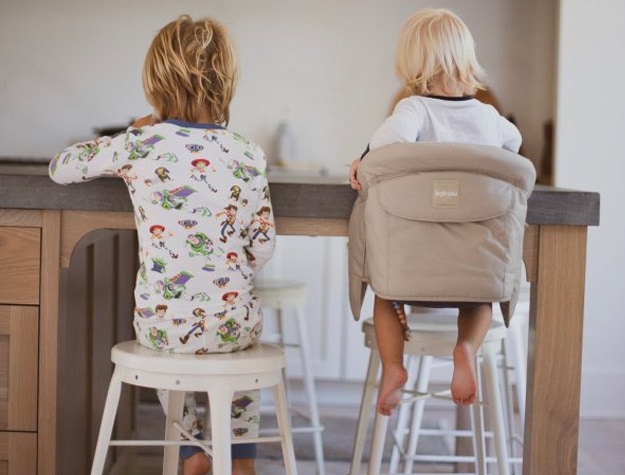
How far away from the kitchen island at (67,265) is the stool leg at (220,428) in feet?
1.32

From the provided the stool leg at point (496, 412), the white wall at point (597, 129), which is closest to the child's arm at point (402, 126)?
the stool leg at point (496, 412)

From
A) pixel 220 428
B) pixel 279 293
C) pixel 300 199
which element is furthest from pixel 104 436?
pixel 279 293

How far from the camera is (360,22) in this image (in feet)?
15.7

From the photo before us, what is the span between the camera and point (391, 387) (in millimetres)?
2068

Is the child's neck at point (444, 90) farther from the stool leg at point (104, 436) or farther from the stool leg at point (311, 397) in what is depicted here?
the stool leg at point (311, 397)

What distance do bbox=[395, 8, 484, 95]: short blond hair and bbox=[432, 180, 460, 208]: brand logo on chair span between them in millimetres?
366

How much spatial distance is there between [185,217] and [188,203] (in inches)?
1.1

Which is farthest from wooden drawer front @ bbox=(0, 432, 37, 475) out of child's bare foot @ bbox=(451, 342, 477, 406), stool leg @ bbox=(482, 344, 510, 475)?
stool leg @ bbox=(482, 344, 510, 475)

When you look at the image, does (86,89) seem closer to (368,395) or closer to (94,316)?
(94,316)

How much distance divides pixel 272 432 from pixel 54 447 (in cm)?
157

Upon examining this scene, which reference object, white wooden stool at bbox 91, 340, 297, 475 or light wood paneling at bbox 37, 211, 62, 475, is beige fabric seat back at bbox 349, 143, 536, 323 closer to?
white wooden stool at bbox 91, 340, 297, 475

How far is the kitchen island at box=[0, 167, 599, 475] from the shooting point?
7.06 ft

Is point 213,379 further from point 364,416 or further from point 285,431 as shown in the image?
point 364,416

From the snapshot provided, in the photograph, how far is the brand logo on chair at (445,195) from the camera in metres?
1.99
